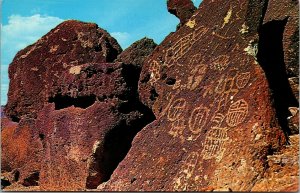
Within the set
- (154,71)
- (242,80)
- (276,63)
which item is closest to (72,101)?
(154,71)

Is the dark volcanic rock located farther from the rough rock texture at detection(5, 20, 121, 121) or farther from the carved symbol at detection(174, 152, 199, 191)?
the rough rock texture at detection(5, 20, 121, 121)

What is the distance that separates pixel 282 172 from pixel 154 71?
2291mm

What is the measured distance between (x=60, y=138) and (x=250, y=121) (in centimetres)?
286

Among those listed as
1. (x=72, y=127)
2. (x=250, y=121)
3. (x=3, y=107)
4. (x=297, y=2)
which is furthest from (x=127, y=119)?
(x=3, y=107)

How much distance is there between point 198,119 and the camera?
565cm

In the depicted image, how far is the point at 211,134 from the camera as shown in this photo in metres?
5.40

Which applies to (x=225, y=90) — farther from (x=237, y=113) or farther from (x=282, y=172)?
(x=282, y=172)

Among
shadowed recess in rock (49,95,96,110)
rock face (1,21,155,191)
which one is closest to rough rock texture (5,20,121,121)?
rock face (1,21,155,191)

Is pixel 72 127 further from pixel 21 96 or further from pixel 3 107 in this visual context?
pixel 3 107

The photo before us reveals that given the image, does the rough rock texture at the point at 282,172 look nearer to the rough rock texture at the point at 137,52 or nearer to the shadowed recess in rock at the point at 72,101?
the shadowed recess in rock at the point at 72,101

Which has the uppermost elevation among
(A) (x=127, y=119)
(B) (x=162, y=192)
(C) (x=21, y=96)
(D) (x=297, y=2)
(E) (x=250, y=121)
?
(C) (x=21, y=96)

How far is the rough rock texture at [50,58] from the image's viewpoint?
8.18 m

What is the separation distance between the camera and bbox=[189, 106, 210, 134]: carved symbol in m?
5.58

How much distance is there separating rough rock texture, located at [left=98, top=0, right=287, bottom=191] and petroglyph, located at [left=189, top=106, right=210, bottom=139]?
0.01m
